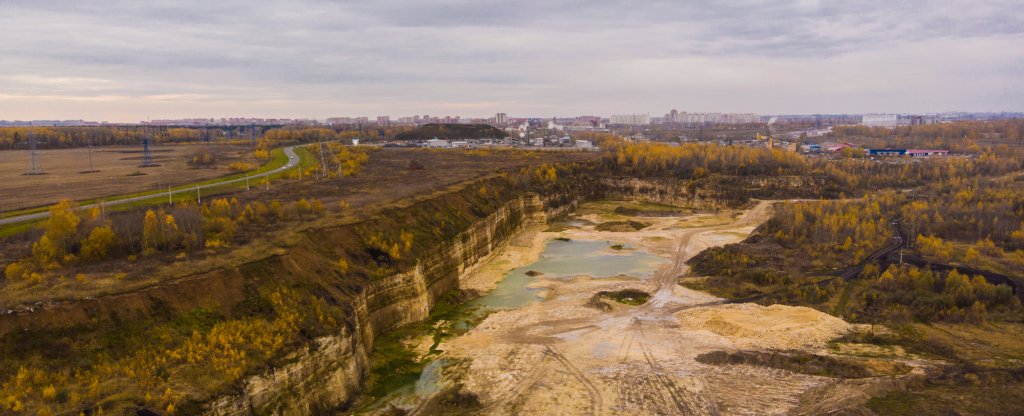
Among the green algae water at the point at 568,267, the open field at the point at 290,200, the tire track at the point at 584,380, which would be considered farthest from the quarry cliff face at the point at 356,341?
the tire track at the point at 584,380

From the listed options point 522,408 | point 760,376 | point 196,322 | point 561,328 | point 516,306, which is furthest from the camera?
point 516,306

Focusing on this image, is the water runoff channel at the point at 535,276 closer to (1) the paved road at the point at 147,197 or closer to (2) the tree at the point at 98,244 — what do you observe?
(2) the tree at the point at 98,244

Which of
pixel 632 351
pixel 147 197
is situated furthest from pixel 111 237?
pixel 632 351

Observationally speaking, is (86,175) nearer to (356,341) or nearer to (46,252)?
(46,252)

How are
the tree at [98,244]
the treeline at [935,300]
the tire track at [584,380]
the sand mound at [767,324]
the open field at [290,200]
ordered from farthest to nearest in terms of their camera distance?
the treeline at [935,300] < the sand mound at [767,324] < the tree at [98,244] < the tire track at [584,380] < the open field at [290,200]

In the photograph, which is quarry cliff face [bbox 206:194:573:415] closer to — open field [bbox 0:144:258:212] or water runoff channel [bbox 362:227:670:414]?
water runoff channel [bbox 362:227:670:414]

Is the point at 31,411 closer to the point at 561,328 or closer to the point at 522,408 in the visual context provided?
the point at 522,408

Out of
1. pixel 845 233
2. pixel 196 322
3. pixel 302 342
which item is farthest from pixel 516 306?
pixel 845 233

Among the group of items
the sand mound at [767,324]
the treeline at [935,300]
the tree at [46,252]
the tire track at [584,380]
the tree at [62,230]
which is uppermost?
the tree at [62,230]
